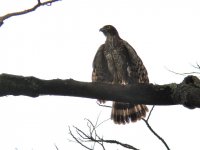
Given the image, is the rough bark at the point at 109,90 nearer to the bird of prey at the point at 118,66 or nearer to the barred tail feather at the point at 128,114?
the barred tail feather at the point at 128,114

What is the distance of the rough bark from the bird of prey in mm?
2168

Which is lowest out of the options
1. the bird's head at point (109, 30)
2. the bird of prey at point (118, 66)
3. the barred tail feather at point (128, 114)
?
the barred tail feather at point (128, 114)

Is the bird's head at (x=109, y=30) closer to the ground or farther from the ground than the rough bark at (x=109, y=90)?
farther from the ground

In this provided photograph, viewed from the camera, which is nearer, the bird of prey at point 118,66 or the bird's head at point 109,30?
the bird of prey at point 118,66

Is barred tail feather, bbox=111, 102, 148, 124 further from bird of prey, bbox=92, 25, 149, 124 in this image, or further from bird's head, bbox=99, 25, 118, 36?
bird's head, bbox=99, 25, 118, 36

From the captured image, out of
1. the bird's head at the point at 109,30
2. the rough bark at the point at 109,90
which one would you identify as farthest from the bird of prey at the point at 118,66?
the rough bark at the point at 109,90

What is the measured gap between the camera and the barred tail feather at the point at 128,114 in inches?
196

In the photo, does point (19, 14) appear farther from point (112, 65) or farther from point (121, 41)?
point (121, 41)

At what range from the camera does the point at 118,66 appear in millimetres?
6805

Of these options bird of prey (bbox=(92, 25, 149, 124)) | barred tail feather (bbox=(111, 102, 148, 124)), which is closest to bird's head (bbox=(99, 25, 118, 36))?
bird of prey (bbox=(92, 25, 149, 124))

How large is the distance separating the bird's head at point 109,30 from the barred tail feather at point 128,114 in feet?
8.17

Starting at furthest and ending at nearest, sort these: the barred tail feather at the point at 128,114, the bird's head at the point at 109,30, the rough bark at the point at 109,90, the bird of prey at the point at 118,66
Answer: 1. the bird's head at the point at 109,30
2. the bird of prey at the point at 118,66
3. the barred tail feather at the point at 128,114
4. the rough bark at the point at 109,90

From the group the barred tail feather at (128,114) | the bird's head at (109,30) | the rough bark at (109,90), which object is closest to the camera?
the rough bark at (109,90)

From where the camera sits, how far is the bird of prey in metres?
5.83
